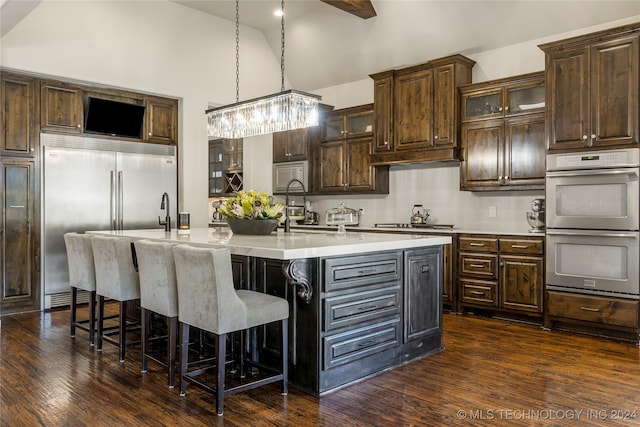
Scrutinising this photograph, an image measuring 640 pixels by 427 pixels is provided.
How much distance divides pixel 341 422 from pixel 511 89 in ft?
13.0

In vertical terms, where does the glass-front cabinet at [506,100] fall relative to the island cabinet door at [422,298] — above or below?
above

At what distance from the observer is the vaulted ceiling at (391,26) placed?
15.6 ft

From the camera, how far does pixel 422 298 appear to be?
3.55 meters

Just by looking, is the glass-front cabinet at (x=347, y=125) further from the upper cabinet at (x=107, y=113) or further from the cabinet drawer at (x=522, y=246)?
the cabinet drawer at (x=522, y=246)

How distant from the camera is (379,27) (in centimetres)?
593

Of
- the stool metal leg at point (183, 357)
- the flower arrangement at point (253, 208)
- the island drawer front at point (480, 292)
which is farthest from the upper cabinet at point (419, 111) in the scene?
the stool metal leg at point (183, 357)

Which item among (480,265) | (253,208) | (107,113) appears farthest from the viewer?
(107,113)

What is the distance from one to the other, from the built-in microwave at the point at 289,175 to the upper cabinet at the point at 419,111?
1241 millimetres

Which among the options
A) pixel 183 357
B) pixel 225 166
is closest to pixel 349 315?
pixel 183 357

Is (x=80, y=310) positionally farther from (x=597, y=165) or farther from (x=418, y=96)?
(x=597, y=165)

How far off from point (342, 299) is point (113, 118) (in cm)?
427

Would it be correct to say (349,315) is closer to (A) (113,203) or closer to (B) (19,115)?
(A) (113,203)

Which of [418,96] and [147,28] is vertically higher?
[147,28]

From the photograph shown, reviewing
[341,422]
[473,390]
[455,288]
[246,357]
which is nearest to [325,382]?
[341,422]
